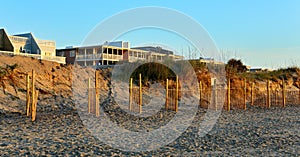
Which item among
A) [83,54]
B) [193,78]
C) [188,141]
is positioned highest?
[83,54]

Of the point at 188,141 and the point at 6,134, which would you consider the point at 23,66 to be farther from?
the point at 188,141

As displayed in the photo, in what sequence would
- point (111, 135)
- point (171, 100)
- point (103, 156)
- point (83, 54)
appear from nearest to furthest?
point (103, 156)
point (111, 135)
point (171, 100)
point (83, 54)

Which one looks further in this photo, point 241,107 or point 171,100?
point 241,107

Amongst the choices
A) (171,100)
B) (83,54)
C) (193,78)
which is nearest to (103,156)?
(171,100)

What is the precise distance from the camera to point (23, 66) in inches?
754

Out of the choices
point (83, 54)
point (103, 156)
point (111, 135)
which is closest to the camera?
point (103, 156)

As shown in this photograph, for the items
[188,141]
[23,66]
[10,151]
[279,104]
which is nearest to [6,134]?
[10,151]

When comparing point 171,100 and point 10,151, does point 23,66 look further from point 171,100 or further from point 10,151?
point 10,151

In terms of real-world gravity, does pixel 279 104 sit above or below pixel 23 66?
below

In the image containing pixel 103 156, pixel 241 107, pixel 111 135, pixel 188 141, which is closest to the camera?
pixel 103 156

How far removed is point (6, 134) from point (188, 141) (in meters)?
4.67

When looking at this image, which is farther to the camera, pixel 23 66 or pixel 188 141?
pixel 23 66

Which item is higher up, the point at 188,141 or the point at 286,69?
the point at 286,69

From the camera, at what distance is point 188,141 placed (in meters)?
8.62
